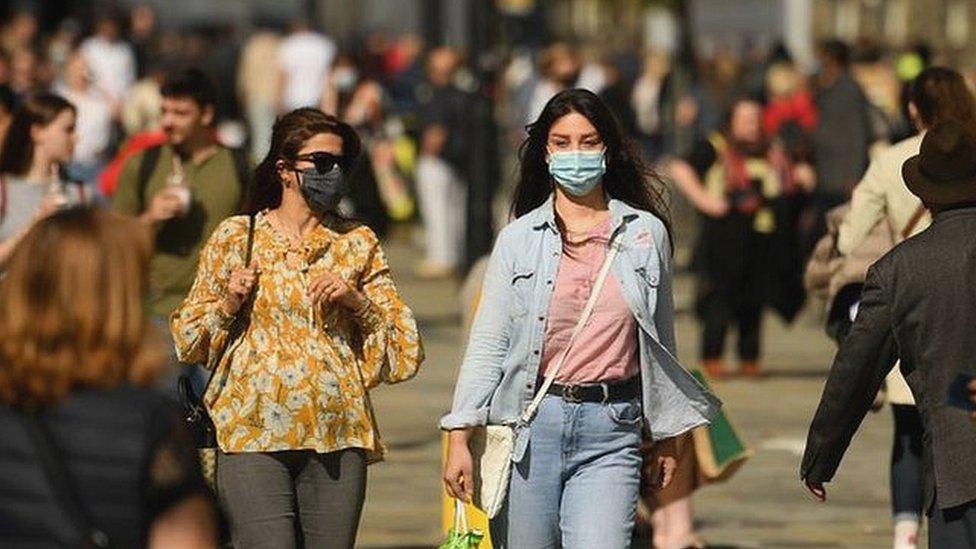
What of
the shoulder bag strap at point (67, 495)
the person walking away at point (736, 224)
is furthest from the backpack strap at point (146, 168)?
the person walking away at point (736, 224)

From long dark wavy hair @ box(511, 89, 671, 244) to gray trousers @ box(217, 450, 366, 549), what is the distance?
87 centimetres

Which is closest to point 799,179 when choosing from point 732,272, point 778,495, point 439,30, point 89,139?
point 732,272

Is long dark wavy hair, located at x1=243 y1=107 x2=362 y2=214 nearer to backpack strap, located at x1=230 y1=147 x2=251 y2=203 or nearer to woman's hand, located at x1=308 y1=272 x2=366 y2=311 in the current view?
woman's hand, located at x1=308 y1=272 x2=366 y2=311

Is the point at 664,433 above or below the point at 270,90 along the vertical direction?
above

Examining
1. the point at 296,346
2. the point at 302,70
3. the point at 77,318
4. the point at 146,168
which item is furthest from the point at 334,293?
the point at 302,70

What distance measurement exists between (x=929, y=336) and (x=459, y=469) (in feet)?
4.03

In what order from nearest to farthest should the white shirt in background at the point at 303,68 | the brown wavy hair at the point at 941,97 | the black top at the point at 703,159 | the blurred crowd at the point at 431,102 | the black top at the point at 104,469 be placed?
1. the black top at the point at 104,469
2. the brown wavy hair at the point at 941,97
3. the black top at the point at 703,159
4. the blurred crowd at the point at 431,102
5. the white shirt in background at the point at 303,68

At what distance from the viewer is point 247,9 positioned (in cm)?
6306

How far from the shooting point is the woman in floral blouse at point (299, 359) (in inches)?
310

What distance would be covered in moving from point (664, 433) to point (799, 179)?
1189 cm

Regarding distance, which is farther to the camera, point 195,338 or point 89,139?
point 89,139

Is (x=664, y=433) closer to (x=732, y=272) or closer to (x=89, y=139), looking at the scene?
(x=732, y=272)

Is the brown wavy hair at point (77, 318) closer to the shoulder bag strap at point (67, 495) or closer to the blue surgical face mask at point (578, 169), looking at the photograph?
the shoulder bag strap at point (67, 495)

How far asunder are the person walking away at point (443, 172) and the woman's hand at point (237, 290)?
17.7 m
